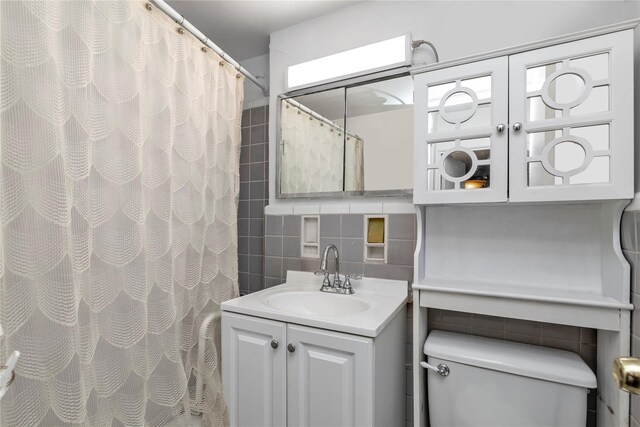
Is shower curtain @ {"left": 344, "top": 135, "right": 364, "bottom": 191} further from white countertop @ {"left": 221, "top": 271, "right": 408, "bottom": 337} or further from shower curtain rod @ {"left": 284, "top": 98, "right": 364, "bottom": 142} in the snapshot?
white countertop @ {"left": 221, "top": 271, "right": 408, "bottom": 337}

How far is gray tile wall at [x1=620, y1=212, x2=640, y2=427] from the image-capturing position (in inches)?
34.6

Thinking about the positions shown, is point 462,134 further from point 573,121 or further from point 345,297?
point 345,297

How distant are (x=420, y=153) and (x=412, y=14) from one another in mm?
784

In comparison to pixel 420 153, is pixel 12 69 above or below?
above

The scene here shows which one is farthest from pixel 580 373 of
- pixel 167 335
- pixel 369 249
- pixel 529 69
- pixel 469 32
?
pixel 167 335

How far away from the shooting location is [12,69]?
84cm

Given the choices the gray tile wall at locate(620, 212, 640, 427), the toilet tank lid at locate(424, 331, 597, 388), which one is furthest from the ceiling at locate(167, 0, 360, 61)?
the toilet tank lid at locate(424, 331, 597, 388)

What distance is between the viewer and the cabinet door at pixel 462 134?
1079 mm

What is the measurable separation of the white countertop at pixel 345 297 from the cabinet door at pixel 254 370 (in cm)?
4

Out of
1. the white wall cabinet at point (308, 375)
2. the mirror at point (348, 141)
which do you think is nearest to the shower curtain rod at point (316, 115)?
the mirror at point (348, 141)

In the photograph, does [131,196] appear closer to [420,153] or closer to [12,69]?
[12,69]

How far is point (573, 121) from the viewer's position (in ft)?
3.19

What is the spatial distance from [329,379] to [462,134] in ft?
3.27

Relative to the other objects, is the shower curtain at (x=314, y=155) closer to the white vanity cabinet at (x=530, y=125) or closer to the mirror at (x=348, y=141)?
the mirror at (x=348, y=141)
